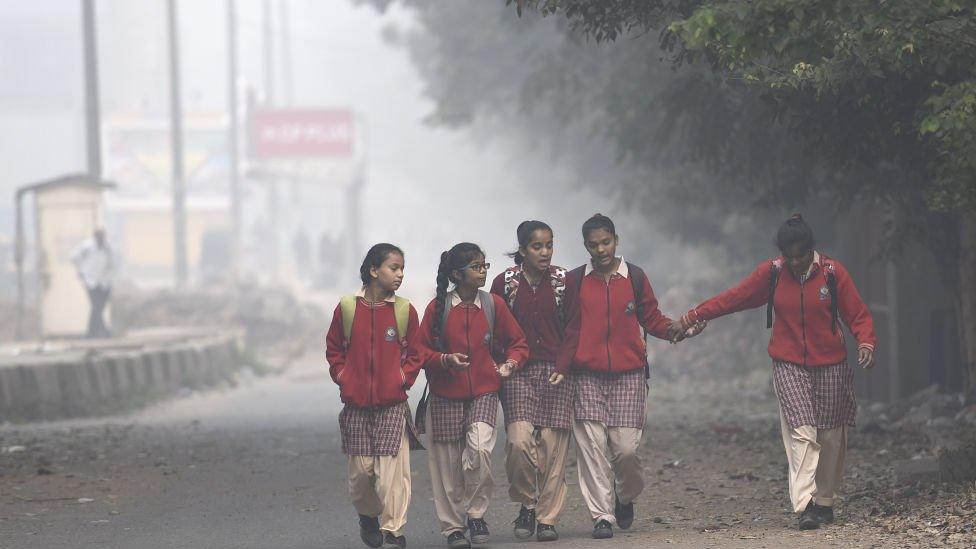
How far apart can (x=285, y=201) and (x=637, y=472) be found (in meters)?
79.9

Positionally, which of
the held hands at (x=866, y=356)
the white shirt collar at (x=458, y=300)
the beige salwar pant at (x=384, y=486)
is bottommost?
the beige salwar pant at (x=384, y=486)

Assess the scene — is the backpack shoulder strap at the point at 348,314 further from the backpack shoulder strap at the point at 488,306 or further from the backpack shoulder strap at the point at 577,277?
the backpack shoulder strap at the point at 577,277

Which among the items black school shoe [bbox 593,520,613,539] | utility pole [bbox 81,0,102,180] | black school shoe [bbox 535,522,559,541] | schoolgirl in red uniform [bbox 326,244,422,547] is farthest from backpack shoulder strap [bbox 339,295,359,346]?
utility pole [bbox 81,0,102,180]

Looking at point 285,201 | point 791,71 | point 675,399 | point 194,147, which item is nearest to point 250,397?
point 675,399

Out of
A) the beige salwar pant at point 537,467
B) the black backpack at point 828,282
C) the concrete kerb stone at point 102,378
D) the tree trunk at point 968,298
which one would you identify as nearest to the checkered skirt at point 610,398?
Answer: the beige salwar pant at point 537,467

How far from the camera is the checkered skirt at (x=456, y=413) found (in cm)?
771

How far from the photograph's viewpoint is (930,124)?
24.4 ft

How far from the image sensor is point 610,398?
315 inches

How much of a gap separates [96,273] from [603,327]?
18.9 m

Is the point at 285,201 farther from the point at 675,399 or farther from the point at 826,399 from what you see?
the point at 826,399

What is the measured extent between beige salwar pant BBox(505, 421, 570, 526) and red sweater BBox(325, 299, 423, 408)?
0.72 meters

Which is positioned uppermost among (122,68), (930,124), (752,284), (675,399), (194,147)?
(122,68)

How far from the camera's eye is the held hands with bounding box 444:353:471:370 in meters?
7.48

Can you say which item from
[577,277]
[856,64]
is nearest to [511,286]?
[577,277]
